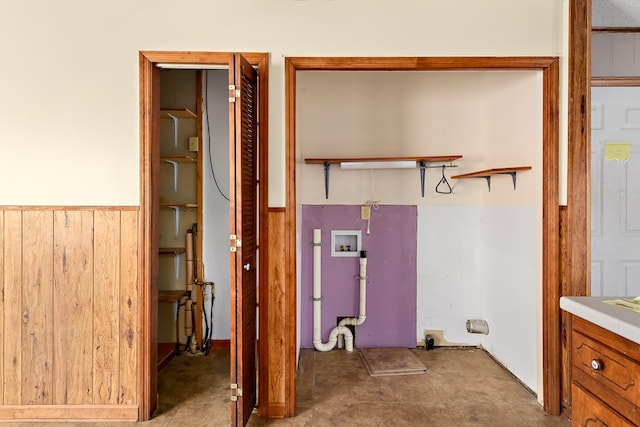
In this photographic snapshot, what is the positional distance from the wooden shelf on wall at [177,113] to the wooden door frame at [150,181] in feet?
2.39

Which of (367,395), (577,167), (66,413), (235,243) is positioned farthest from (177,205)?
(577,167)

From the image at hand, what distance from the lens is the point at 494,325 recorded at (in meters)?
2.98

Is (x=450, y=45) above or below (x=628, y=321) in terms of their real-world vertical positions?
above

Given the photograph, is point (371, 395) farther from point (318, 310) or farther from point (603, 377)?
point (603, 377)

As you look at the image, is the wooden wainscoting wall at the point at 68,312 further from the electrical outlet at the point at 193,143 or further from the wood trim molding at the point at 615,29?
the wood trim molding at the point at 615,29

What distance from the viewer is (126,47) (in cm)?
215

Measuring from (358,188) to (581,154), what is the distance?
158 cm

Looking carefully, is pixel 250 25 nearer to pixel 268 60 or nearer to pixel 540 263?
pixel 268 60

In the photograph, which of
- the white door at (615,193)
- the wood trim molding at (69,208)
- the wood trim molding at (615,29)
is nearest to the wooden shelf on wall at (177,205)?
the wood trim molding at (69,208)

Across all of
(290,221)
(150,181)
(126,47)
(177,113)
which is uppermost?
(126,47)

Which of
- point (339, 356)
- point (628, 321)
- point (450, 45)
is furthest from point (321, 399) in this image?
point (450, 45)

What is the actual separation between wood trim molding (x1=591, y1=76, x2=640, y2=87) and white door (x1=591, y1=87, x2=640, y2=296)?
0.03 m

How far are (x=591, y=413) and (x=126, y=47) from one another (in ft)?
9.00

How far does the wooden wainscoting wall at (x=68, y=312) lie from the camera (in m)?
2.14
